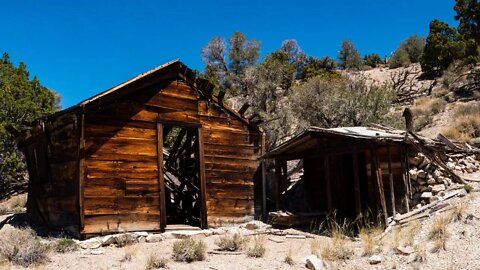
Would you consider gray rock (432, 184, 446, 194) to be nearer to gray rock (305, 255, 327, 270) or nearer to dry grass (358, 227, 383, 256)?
dry grass (358, 227, 383, 256)

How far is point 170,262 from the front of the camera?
8.56 m

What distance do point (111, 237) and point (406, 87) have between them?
30567mm

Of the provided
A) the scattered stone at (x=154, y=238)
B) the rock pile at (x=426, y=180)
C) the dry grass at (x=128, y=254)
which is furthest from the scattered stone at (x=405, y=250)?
the scattered stone at (x=154, y=238)

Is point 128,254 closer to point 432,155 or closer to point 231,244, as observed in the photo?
point 231,244

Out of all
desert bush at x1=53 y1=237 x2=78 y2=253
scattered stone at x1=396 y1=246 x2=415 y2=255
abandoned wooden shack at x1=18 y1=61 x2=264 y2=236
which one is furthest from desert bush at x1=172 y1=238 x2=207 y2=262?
scattered stone at x1=396 y1=246 x2=415 y2=255

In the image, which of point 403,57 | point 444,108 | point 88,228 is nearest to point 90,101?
point 88,228

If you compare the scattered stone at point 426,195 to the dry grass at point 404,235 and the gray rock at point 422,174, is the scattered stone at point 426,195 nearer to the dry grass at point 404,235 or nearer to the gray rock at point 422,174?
the gray rock at point 422,174

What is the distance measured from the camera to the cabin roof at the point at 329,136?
36.1 ft

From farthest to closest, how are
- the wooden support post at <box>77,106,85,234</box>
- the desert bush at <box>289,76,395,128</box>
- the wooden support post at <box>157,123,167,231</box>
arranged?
the desert bush at <box>289,76,395,128</box> → the wooden support post at <box>157,123,167,231</box> → the wooden support post at <box>77,106,85,234</box>

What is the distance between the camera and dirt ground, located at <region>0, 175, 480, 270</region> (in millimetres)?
7582

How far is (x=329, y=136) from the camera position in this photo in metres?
12.2

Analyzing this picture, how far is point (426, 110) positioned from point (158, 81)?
1919 centimetres

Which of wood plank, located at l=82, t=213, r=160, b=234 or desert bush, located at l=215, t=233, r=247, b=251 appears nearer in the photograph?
desert bush, located at l=215, t=233, r=247, b=251

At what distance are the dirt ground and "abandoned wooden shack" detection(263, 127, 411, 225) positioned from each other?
1.45 meters
